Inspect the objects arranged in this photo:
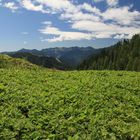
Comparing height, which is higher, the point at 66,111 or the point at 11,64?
the point at 66,111

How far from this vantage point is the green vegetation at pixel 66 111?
16.2 m

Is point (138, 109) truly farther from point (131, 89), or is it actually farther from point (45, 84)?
point (45, 84)

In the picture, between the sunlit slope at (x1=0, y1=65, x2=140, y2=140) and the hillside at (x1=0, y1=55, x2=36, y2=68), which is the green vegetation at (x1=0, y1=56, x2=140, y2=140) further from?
the hillside at (x1=0, y1=55, x2=36, y2=68)

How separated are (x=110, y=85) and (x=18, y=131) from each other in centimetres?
1476

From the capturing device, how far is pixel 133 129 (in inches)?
700

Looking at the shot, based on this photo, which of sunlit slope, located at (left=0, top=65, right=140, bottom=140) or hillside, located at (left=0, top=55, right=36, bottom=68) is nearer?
sunlit slope, located at (left=0, top=65, right=140, bottom=140)

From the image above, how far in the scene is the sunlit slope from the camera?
16.2 m

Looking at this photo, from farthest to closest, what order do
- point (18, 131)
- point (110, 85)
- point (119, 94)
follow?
point (110, 85), point (119, 94), point (18, 131)

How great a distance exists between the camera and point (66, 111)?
1953 centimetres

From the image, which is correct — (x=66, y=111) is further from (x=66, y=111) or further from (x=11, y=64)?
(x=11, y=64)

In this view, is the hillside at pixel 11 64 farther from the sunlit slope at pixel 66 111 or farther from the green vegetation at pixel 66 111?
the sunlit slope at pixel 66 111

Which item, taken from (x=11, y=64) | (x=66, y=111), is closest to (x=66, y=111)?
(x=66, y=111)

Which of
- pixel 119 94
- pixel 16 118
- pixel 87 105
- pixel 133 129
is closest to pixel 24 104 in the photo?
pixel 16 118


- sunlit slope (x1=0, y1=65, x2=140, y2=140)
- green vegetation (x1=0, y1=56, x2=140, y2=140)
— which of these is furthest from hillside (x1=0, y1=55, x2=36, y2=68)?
sunlit slope (x1=0, y1=65, x2=140, y2=140)
